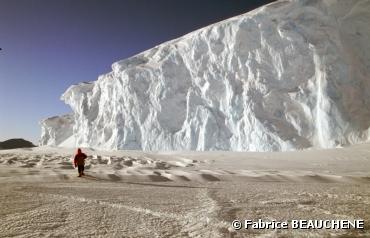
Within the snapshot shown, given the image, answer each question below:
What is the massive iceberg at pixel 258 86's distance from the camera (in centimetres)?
1836

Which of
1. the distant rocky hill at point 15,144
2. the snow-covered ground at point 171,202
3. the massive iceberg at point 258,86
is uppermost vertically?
the massive iceberg at point 258,86

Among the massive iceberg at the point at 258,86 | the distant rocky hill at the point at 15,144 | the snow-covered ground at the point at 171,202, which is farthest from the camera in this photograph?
the distant rocky hill at the point at 15,144

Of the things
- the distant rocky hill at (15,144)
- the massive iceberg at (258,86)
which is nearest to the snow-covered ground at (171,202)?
the massive iceberg at (258,86)

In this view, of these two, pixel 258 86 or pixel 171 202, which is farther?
pixel 258 86

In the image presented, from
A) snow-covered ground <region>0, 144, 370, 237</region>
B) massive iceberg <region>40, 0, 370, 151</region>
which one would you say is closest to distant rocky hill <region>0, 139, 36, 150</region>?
massive iceberg <region>40, 0, 370, 151</region>

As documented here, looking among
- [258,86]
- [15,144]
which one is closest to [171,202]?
[258,86]

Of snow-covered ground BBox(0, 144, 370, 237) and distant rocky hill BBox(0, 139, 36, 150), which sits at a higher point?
distant rocky hill BBox(0, 139, 36, 150)

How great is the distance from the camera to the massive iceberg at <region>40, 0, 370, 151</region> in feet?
60.2

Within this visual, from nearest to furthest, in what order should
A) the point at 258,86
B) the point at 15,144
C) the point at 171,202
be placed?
the point at 171,202, the point at 258,86, the point at 15,144

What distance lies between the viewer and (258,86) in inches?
810

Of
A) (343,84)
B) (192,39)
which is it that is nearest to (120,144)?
(192,39)

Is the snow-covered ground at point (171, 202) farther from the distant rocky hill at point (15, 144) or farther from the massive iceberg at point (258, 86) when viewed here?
the distant rocky hill at point (15, 144)

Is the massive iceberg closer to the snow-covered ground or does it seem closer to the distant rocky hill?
the snow-covered ground

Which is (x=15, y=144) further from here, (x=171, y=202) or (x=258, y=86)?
(x=171, y=202)
